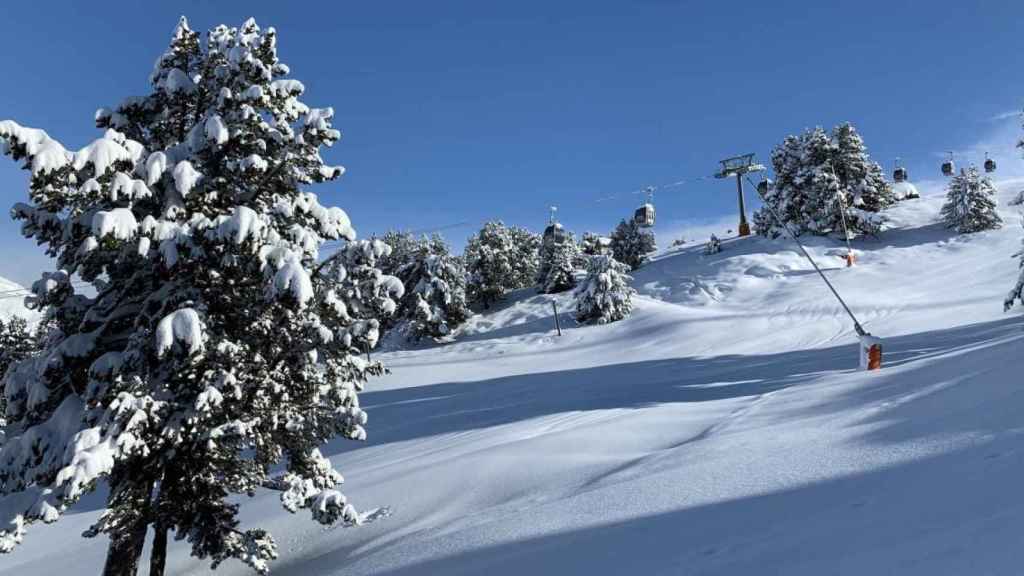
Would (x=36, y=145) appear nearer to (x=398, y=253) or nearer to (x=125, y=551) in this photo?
(x=125, y=551)

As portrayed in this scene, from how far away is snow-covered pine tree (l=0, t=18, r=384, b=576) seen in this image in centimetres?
723

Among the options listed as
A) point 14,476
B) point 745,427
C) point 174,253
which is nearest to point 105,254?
point 174,253

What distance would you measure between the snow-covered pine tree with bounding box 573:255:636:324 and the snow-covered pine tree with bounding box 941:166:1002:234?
29.5 metres

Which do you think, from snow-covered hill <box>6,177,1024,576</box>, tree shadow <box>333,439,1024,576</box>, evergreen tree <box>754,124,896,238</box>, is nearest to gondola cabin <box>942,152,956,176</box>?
evergreen tree <box>754,124,896,238</box>

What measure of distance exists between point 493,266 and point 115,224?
45517 millimetres

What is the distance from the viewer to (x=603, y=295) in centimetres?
4109

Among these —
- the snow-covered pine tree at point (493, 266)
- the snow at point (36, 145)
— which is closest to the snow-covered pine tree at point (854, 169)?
the snow-covered pine tree at point (493, 266)

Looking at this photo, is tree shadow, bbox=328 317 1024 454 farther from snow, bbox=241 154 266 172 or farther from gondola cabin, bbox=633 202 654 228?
gondola cabin, bbox=633 202 654 228

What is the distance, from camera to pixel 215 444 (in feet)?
24.8

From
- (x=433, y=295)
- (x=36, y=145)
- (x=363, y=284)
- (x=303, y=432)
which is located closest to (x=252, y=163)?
(x=363, y=284)

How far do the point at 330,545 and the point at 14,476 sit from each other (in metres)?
4.38

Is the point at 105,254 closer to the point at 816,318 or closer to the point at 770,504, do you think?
the point at 770,504

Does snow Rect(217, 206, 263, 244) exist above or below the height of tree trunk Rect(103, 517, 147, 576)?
above

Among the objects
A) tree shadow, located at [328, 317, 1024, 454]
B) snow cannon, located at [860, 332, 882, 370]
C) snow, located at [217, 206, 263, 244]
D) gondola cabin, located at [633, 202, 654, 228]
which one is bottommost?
tree shadow, located at [328, 317, 1024, 454]
